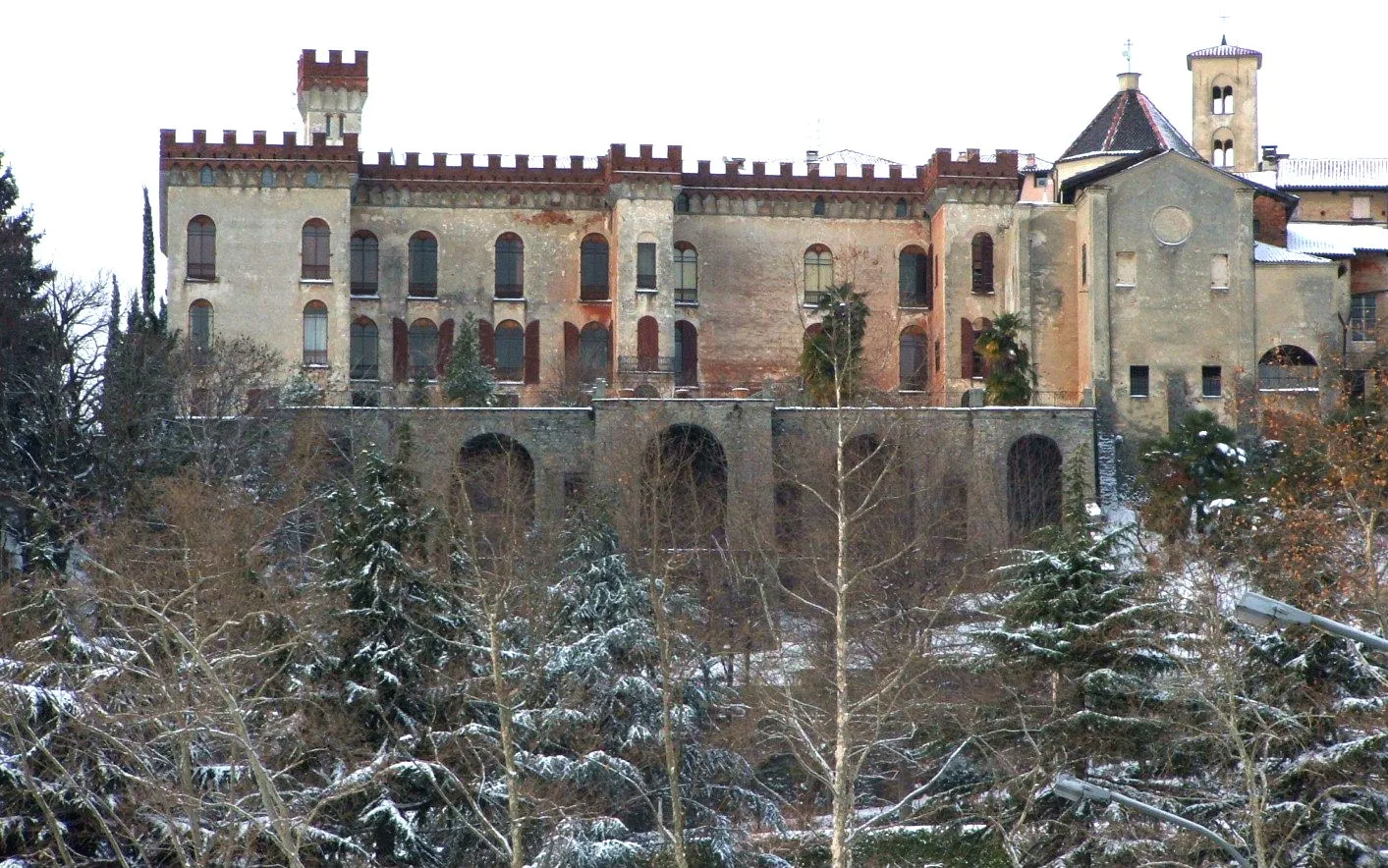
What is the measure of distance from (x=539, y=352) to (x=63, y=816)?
121ft

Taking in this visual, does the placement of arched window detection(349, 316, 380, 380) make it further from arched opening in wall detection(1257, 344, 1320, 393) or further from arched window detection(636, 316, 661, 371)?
arched opening in wall detection(1257, 344, 1320, 393)

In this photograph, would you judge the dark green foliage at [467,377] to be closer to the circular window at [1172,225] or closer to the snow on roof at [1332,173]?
the circular window at [1172,225]

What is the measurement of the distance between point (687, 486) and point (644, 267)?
12.7 metres

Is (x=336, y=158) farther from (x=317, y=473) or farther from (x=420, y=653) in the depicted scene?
(x=420, y=653)

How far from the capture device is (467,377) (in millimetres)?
60594

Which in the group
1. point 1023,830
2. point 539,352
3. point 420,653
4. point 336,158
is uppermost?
point 336,158

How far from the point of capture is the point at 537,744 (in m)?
37.5

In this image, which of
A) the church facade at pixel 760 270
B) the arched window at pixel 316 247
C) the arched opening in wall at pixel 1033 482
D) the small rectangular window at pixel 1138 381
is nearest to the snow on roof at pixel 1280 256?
the church facade at pixel 760 270

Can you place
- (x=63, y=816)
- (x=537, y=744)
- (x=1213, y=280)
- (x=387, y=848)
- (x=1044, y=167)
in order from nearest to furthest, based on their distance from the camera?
1. (x=63, y=816)
2. (x=387, y=848)
3. (x=537, y=744)
4. (x=1213, y=280)
5. (x=1044, y=167)

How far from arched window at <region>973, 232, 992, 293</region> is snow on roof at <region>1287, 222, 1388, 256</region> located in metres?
8.52

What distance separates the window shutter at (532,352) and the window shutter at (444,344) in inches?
87.9

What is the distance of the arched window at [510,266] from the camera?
6825cm

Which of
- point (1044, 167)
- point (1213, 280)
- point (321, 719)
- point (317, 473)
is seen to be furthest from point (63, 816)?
point (1044, 167)

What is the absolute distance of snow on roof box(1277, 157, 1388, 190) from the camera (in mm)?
84312
